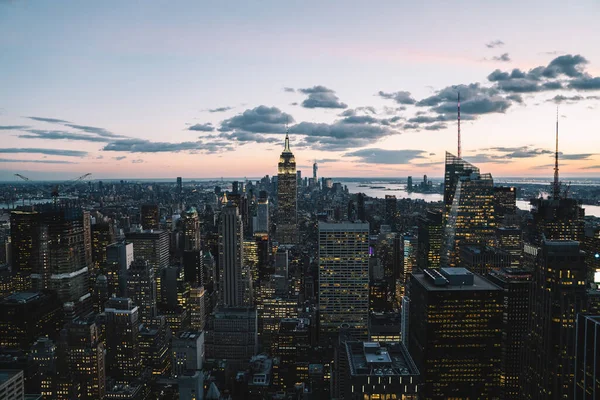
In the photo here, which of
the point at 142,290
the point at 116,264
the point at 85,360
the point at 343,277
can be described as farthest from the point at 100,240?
the point at 343,277

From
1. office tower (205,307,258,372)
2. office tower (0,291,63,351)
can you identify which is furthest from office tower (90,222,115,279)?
office tower (205,307,258,372)

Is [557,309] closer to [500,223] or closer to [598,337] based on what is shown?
[598,337]

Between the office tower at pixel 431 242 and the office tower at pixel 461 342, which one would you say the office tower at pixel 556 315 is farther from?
the office tower at pixel 431 242

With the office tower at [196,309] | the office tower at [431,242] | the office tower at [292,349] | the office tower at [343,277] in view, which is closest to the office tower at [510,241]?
the office tower at [431,242]

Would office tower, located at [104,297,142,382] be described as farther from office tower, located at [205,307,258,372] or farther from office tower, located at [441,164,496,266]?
office tower, located at [441,164,496,266]

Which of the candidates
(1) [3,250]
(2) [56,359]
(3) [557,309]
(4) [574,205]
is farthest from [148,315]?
(4) [574,205]

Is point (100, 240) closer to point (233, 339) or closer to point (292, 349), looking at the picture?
point (233, 339)
